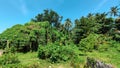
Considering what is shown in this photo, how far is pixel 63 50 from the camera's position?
29.6 meters

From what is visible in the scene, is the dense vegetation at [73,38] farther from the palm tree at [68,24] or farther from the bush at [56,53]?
the palm tree at [68,24]

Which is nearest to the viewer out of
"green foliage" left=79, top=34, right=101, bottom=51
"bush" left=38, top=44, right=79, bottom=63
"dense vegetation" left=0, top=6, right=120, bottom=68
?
"bush" left=38, top=44, right=79, bottom=63

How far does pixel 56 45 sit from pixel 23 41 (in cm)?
1215

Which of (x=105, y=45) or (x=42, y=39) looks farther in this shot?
(x=42, y=39)

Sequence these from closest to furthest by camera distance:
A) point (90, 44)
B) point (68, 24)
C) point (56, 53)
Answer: point (56, 53) < point (90, 44) < point (68, 24)

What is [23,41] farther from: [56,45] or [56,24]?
[56,24]

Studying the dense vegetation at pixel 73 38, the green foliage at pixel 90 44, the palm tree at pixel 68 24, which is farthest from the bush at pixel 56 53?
the palm tree at pixel 68 24

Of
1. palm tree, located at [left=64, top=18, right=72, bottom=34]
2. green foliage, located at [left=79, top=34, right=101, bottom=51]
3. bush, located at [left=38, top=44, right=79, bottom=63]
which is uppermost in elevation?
palm tree, located at [left=64, top=18, right=72, bottom=34]

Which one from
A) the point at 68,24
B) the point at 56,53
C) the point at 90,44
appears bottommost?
the point at 56,53

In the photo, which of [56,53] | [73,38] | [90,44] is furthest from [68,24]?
[56,53]

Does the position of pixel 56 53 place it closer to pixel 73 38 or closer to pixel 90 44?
pixel 90 44

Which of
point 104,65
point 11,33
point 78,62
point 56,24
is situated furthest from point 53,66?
point 56,24

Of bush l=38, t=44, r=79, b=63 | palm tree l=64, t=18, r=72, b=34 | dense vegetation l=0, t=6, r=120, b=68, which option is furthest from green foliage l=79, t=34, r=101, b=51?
palm tree l=64, t=18, r=72, b=34

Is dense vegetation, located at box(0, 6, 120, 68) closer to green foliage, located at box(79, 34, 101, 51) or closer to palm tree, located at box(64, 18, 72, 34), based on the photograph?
green foliage, located at box(79, 34, 101, 51)
